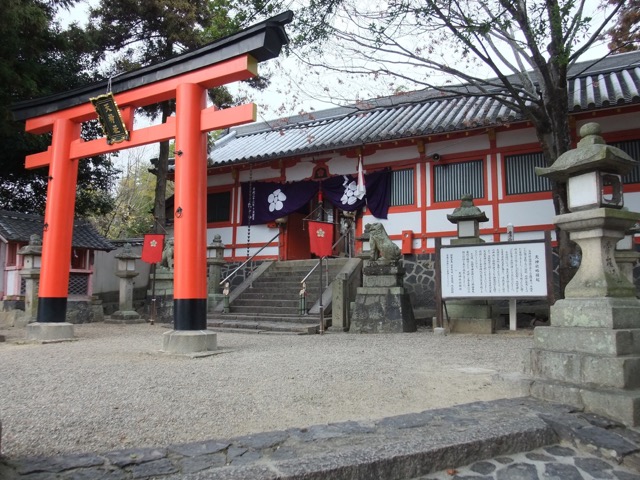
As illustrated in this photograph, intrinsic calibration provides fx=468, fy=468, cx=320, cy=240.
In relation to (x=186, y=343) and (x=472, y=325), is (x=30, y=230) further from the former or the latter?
(x=472, y=325)

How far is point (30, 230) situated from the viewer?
12766mm

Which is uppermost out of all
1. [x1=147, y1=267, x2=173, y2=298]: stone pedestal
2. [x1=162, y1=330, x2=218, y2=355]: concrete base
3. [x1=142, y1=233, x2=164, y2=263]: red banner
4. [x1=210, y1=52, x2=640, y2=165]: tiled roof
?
[x1=210, y1=52, x2=640, y2=165]: tiled roof

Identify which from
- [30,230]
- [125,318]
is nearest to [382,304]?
[125,318]

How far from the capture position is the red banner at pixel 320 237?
33.8ft

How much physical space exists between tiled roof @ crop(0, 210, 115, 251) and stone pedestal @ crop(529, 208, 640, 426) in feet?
41.0

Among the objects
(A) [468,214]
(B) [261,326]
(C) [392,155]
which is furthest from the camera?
(C) [392,155]

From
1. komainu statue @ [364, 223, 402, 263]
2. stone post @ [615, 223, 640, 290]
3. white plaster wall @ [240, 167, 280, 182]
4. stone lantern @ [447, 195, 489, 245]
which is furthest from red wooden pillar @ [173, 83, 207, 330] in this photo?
white plaster wall @ [240, 167, 280, 182]

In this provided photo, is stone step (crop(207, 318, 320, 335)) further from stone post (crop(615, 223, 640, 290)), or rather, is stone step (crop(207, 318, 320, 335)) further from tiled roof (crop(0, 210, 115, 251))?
stone post (crop(615, 223, 640, 290))

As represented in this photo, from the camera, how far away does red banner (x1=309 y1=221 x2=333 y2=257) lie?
10289mm

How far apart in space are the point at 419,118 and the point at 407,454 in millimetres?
12260

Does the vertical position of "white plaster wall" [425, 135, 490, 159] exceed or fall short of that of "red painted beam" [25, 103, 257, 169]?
it exceeds it

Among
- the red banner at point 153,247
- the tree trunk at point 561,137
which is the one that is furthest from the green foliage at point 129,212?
the tree trunk at point 561,137

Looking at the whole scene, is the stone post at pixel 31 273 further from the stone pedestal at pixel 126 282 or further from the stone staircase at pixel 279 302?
the stone staircase at pixel 279 302

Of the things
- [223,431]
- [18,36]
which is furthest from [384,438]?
[18,36]
